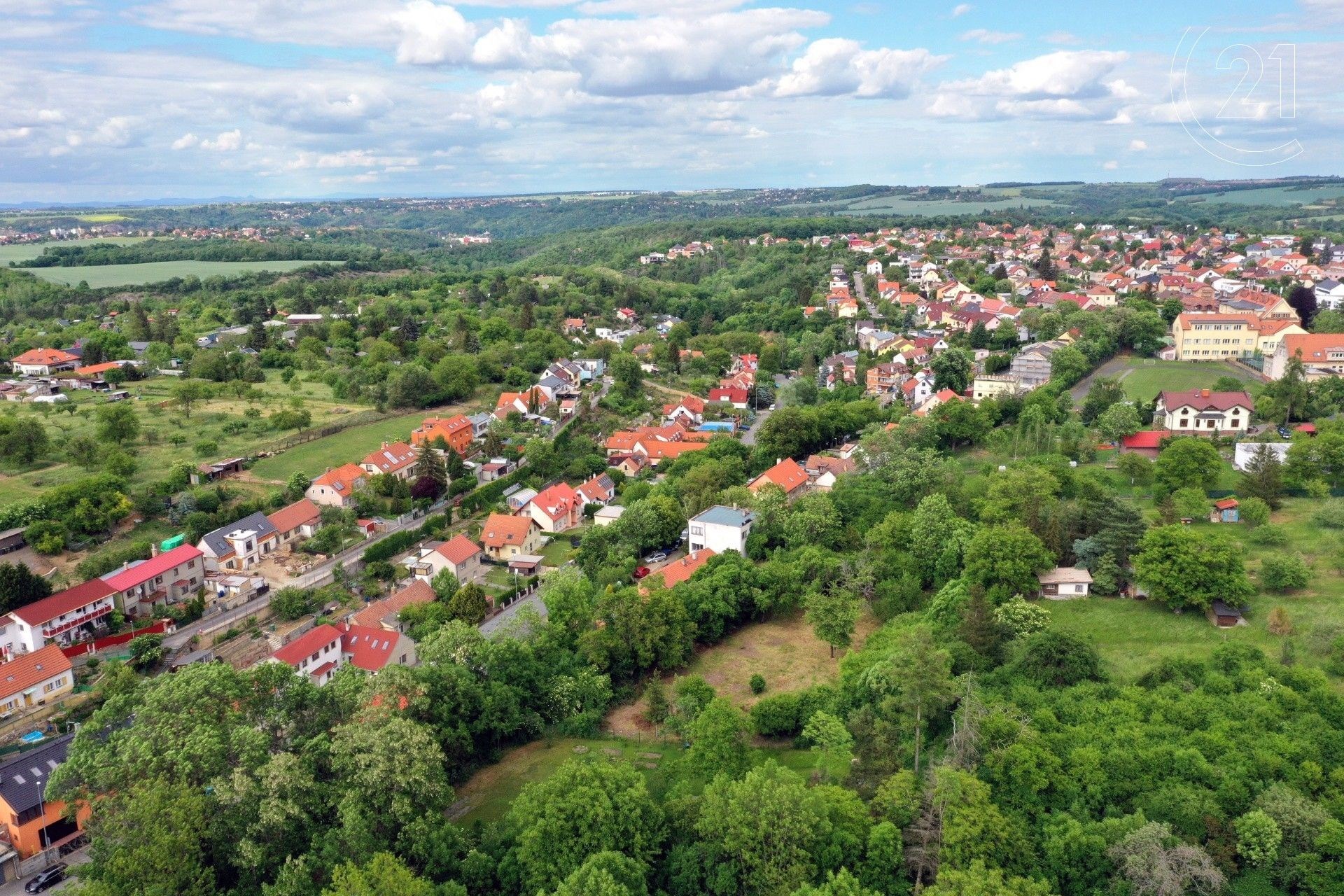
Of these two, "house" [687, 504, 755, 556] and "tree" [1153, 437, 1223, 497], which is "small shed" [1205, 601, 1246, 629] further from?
"house" [687, 504, 755, 556]

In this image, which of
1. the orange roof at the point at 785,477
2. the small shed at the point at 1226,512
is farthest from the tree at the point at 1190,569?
the orange roof at the point at 785,477

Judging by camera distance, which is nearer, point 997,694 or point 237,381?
point 997,694

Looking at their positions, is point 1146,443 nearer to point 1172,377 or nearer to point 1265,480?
point 1265,480

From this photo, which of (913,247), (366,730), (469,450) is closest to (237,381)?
(469,450)

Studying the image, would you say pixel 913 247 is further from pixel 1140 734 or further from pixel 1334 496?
pixel 1140 734

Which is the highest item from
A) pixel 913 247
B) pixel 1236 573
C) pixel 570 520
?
pixel 913 247

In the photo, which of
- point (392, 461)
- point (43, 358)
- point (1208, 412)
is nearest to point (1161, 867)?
point (1208, 412)

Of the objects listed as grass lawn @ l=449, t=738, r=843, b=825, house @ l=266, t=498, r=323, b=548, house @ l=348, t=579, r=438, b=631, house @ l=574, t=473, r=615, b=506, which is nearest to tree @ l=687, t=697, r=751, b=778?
grass lawn @ l=449, t=738, r=843, b=825
